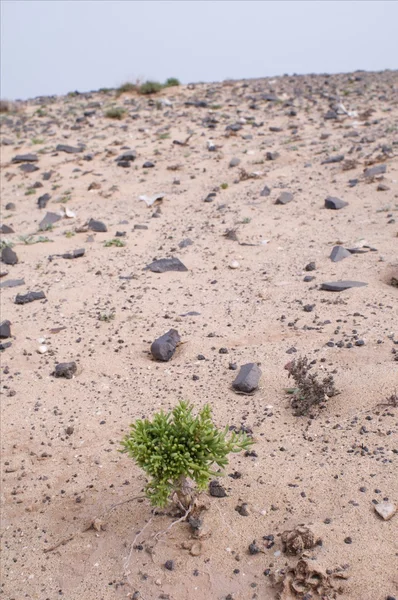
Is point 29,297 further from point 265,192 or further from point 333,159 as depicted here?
point 333,159

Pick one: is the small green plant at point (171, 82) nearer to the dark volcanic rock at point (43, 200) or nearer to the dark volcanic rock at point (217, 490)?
the dark volcanic rock at point (43, 200)

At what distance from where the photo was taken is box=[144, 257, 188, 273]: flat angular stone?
21.3 ft

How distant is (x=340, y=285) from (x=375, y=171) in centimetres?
371

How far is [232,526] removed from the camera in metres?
3.13

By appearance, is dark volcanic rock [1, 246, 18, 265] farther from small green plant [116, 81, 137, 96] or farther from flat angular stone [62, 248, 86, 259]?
small green plant [116, 81, 137, 96]

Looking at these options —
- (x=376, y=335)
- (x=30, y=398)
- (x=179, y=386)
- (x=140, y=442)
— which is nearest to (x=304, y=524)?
(x=140, y=442)

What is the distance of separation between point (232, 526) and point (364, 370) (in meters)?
1.63

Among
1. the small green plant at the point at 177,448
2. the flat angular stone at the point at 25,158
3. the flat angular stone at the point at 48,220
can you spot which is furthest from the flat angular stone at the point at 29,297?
the flat angular stone at the point at 25,158

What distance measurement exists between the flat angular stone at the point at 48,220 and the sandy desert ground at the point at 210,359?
0.04m

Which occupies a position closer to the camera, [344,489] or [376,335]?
[344,489]

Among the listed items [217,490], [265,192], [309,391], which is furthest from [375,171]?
[217,490]

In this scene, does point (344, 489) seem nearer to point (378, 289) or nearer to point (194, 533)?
point (194, 533)

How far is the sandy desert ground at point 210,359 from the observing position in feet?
9.77

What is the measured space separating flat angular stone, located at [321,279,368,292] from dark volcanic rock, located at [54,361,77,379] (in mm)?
2526
